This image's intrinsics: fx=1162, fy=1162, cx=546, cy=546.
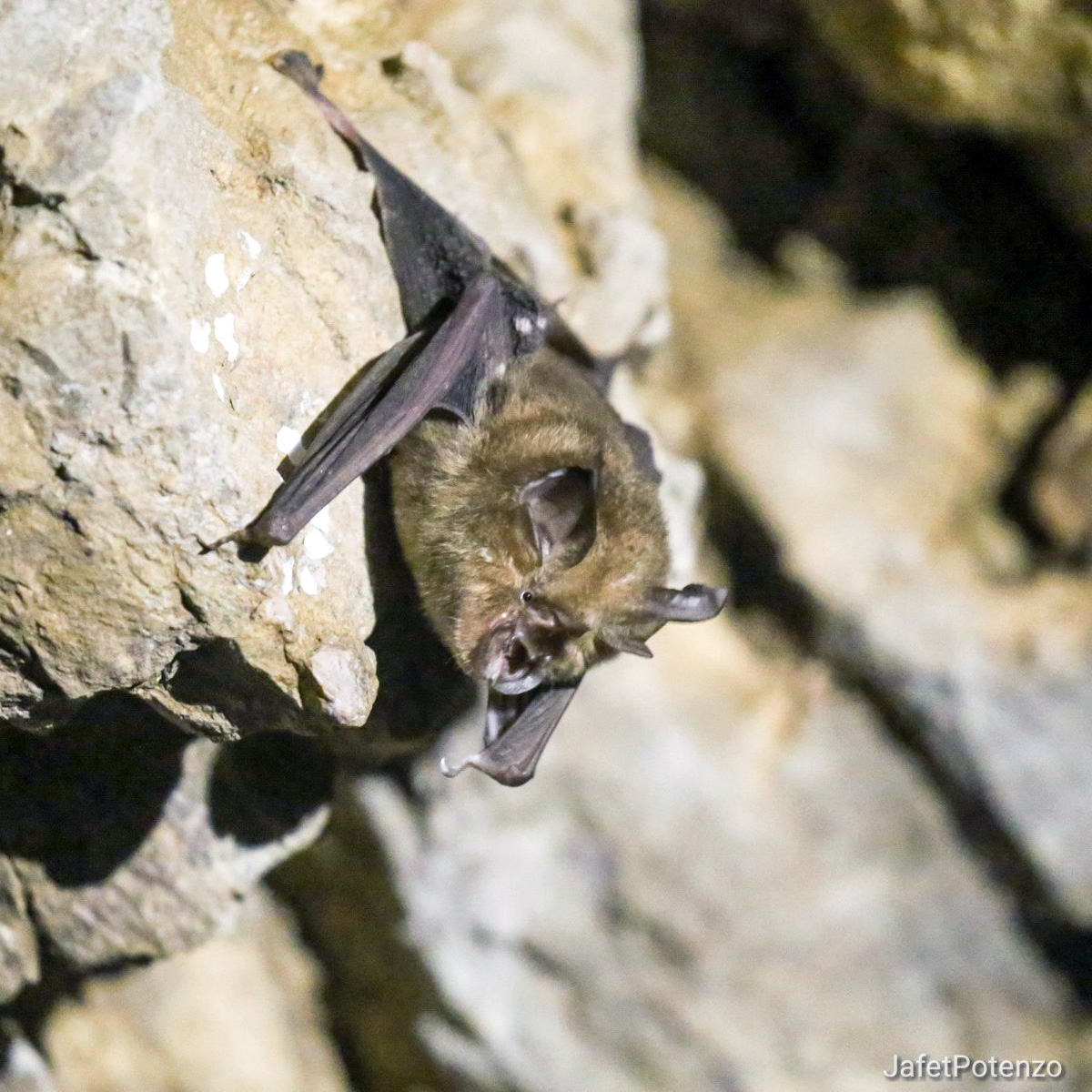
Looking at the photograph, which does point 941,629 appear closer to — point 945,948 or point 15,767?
point 945,948

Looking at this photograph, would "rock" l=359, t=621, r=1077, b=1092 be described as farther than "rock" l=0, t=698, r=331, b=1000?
Yes

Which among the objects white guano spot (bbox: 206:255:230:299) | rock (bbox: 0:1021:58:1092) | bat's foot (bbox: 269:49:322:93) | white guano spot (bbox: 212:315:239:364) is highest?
bat's foot (bbox: 269:49:322:93)

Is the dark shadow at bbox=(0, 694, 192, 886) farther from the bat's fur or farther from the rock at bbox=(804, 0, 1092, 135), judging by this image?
the rock at bbox=(804, 0, 1092, 135)

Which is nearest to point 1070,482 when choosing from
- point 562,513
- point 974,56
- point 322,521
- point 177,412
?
point 974,56

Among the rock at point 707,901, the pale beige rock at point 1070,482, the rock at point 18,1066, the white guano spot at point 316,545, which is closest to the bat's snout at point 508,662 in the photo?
the white guano spot at point 316,545

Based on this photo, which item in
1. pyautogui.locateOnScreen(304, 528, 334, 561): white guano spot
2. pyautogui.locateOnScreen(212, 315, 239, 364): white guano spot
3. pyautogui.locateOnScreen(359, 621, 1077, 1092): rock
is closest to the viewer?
pyautogui.locateOnScreen(212, 315, 239, 364): white guano spot

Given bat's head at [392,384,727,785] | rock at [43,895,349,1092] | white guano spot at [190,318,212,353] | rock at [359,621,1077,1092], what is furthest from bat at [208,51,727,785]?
rock at [43,895,349,1092]

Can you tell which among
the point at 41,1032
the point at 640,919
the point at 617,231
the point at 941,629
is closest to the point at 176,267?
the point at 617,231

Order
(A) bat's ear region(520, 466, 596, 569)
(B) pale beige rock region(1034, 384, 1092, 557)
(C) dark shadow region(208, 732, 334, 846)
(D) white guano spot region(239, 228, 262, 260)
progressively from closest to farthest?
1. (D) white guano spot region(239, 228, 262, 260)
2. (A) bat's ear region(520, 466, 596, 569)
3. (C) dark shadow region(208, 732, 334, 846)
4. (B) pale beige rock region(1034, 384, 1092, 557)

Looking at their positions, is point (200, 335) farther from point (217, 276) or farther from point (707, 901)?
point (707, 901)
